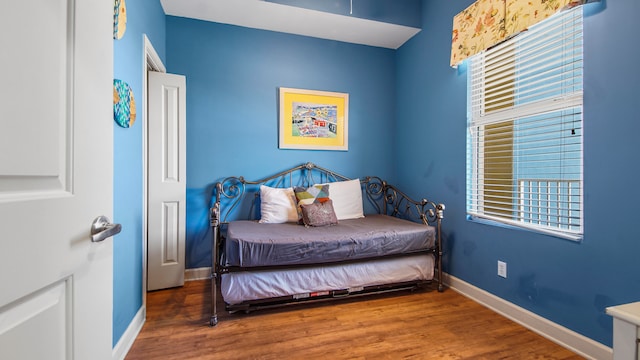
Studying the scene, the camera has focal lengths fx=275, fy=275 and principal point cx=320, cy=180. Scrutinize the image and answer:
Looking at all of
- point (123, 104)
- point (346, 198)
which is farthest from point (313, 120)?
point (123, 104)

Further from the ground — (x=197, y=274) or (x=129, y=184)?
(x=129, y=184)

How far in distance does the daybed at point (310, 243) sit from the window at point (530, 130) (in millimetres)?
537

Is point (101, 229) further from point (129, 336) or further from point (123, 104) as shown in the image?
point (129, 336)

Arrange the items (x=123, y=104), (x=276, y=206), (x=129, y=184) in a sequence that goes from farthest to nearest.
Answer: (x=276, y=206) < (x=129, y=184) < (x=123, y=104)

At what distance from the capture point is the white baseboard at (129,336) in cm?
149

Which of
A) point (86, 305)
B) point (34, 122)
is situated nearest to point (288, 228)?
point (86, 305)

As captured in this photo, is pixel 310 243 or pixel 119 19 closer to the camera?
pixel 119 19

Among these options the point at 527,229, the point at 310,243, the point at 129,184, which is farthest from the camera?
the point at 310,243

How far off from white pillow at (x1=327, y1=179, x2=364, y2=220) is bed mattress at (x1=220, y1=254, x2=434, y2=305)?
2.53 ft

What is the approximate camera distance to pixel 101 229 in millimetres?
680

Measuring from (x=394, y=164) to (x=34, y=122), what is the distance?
3248 millimetres

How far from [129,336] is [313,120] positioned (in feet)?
7.91

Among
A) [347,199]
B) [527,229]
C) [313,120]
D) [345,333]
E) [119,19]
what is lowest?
[345,333]

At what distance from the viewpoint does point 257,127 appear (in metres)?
2.95
